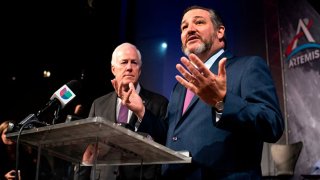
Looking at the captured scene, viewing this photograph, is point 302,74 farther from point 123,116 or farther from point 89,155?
point 89,155

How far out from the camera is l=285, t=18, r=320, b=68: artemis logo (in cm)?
392

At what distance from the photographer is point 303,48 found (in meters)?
4.04

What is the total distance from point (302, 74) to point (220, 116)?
2.99 m

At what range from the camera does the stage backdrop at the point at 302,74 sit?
12.6 feet

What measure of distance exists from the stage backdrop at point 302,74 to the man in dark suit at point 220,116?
8.03 ft

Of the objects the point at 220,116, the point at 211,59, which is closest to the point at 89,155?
the point at 220,116

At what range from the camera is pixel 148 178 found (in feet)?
6.70

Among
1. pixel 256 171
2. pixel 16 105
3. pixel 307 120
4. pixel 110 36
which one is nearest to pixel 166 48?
pixel 110 36

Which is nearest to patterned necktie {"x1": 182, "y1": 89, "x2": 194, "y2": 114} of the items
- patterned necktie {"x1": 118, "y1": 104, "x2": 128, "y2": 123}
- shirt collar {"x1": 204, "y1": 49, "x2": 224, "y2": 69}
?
shirt collar {"x1": 204, "y1": 49, "x2": 224, "y2": 69}

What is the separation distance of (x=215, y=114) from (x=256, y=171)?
30 cm

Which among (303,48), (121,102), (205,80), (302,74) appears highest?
(303,48)

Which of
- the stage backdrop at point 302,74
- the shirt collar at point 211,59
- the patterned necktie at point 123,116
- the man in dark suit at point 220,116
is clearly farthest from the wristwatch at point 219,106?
the stage backdrop at point 302,74

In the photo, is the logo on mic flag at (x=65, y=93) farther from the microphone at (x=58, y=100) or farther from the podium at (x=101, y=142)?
the podium at (x=101, y=142)

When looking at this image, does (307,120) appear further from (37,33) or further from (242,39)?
(37,33)
